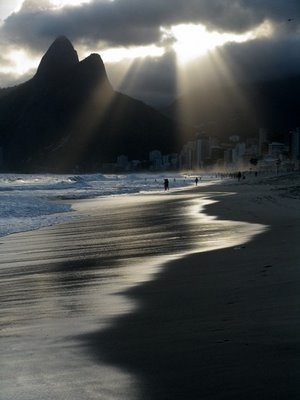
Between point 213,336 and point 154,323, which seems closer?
point 213,336

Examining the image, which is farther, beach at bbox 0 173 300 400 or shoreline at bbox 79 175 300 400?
beach at bbox 0 173 300 400

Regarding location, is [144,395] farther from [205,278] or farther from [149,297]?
[205,278]

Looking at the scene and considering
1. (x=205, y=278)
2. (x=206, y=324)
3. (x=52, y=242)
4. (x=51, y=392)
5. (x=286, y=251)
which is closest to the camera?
(x=51, y=392)

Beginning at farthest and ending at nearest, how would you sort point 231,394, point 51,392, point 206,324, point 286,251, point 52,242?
point 52,242 → point 286,251 → point 206,324 → point 51,392 → point 231,394

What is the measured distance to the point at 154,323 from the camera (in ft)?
17.7

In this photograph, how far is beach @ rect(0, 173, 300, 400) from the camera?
3689 mm

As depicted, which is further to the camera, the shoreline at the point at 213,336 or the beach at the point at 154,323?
the beach at the point at 154,323

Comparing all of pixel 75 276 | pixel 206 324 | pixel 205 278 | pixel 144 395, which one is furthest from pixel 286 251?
pixel 144 395

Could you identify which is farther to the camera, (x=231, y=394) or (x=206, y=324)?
(x=206, y=324)

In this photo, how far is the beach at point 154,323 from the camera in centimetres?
369

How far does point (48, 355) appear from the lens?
456 cm

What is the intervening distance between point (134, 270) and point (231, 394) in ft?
19.1

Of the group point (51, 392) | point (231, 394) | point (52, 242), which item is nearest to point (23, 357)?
point (51, 392)

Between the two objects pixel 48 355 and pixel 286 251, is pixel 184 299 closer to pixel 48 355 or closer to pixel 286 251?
pixel 48 355
